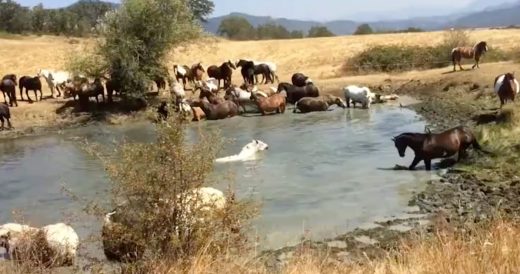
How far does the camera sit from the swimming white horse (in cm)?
1712

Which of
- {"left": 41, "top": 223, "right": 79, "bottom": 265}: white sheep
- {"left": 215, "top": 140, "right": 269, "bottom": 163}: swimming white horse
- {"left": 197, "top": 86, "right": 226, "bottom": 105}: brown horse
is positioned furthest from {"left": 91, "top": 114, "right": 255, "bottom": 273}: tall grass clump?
{"left": 197, "top": 86, "right": 226, "bottom": 105}: brown horse

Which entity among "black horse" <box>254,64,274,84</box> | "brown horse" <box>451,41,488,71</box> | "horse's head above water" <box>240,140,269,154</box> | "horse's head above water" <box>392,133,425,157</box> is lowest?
"horse's head above water" <box>240,140,269,154</box>

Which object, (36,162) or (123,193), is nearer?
(123,193)

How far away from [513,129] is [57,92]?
72.4 feet

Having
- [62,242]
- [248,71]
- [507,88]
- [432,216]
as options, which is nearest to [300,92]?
[248,71]

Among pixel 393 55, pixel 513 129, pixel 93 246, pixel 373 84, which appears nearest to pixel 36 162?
pixel 93 246

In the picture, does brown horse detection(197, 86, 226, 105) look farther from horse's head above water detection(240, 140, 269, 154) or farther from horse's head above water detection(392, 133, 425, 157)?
horse's head above water detection(392, 133, 425, 157)

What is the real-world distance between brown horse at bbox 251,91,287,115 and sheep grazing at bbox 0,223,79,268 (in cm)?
1732

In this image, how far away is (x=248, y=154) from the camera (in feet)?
57.9

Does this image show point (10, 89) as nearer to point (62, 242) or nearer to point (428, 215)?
point (62, 242)

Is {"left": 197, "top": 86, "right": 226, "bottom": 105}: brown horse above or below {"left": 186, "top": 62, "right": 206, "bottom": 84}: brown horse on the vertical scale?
below

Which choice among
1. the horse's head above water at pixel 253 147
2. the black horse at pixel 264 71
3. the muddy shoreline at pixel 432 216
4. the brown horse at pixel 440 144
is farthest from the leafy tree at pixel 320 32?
the muddy shoreline at pixel 432 216

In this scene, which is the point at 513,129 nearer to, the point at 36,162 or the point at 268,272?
the point at 268,272

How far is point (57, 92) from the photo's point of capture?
1256 inches
